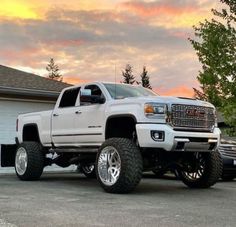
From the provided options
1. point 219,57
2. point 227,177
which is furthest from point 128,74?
point 227,177

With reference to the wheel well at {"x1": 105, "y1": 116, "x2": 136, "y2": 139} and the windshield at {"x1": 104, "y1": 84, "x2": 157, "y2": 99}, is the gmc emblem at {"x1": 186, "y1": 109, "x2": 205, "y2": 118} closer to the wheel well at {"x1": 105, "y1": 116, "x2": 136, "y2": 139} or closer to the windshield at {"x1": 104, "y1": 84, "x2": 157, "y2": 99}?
the wheel well at {"x1": 105, "y1": 116, "x2": 136, "y2": 139}

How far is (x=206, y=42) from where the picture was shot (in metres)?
21.8

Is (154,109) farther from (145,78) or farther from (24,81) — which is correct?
(145,78)

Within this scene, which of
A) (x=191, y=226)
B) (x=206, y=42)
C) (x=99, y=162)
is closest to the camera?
(x=191, y=226)

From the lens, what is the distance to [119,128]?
1202 centimetres

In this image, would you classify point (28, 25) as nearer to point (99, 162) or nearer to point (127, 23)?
point (127, 23)

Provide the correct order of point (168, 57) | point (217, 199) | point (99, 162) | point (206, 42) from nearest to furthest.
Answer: point (217, 199) < point (99, 162) < point (206, 42) < point (168, 57)

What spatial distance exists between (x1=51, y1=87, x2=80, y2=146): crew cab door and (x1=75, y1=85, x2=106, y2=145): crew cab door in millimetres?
223

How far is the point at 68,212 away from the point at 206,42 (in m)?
14.6

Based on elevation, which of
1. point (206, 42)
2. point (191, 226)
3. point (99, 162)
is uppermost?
point (206, 42)

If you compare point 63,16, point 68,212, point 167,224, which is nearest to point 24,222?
point 68,212

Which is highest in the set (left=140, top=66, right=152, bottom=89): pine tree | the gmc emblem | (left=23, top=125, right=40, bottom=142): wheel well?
(left=140, top=66, right=152, bottom=89): pine tree

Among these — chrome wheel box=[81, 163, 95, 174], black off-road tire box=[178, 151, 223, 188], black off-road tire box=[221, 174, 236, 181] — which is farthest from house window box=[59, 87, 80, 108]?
black off-road tire box=[221, 174, 236, 181]

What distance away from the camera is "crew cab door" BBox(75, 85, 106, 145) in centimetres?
1207
